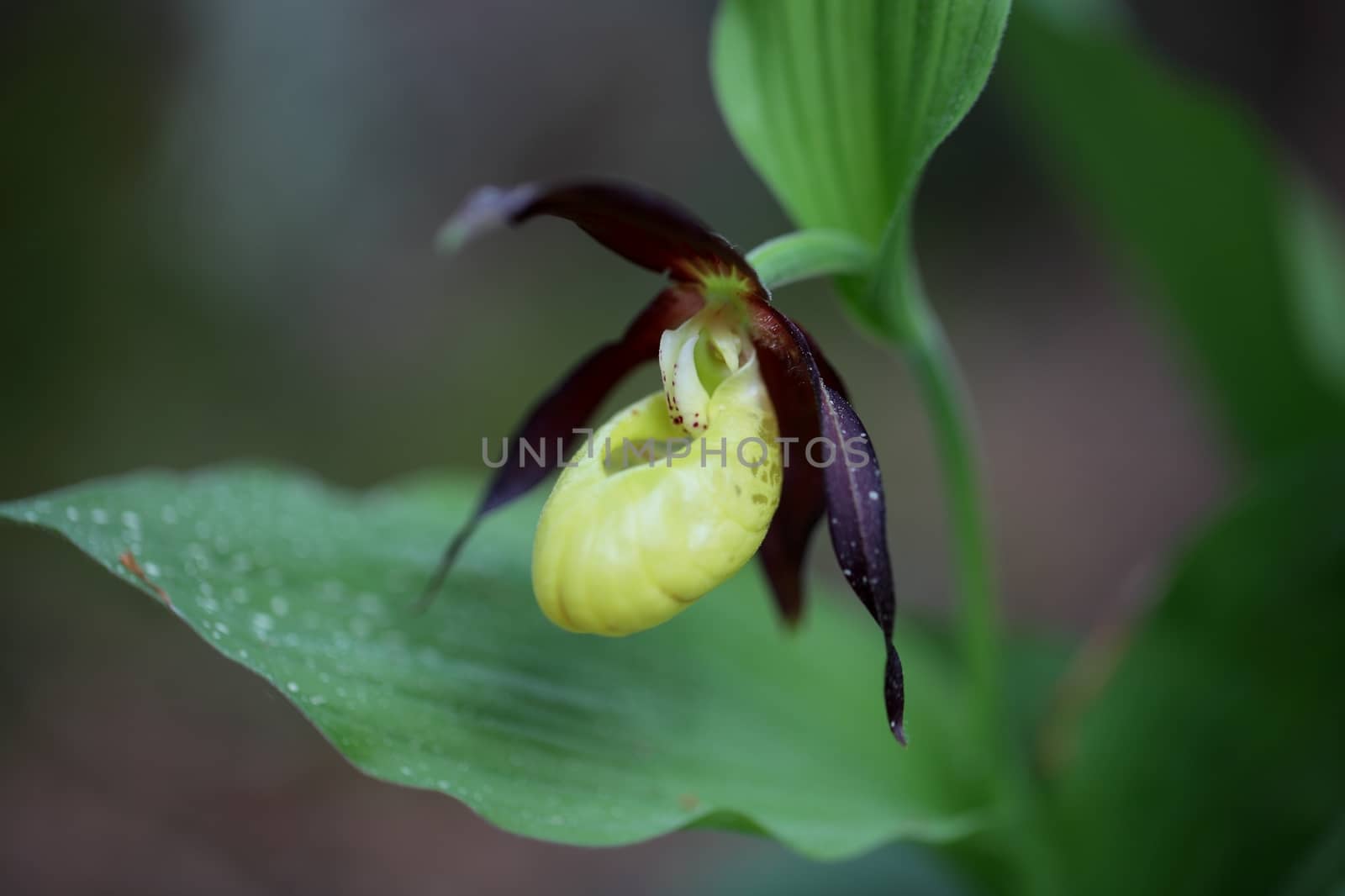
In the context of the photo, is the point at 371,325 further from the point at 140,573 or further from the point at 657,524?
the point at 657,524

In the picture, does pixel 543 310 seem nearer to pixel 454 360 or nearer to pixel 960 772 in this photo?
pixel 454 360

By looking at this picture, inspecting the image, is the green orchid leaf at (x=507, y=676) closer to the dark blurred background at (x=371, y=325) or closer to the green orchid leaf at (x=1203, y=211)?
the dark blurred background at (x=371, y=325)

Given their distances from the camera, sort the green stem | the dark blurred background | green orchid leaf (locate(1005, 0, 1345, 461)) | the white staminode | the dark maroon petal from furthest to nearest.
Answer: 1. the dark blurred background
2. green orchid leaf (locate(1005, 0, 1345, 461))
3. the green stem
4. the white staminode
5. the dark maroon petal

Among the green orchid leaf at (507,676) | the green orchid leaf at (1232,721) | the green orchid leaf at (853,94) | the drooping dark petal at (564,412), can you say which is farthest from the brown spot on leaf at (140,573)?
the green orchid leaf at (1232,721)

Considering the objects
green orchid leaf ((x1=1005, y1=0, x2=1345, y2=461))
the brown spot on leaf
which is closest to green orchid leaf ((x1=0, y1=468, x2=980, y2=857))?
the brown spot on leaf

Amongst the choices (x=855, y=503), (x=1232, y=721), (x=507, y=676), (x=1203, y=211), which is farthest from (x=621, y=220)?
(x=1203, y=211)

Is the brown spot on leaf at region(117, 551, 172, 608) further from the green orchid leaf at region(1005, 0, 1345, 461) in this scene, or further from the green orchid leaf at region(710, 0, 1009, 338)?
the green orchid leaf at region(1005, 0, 1345, 461)
